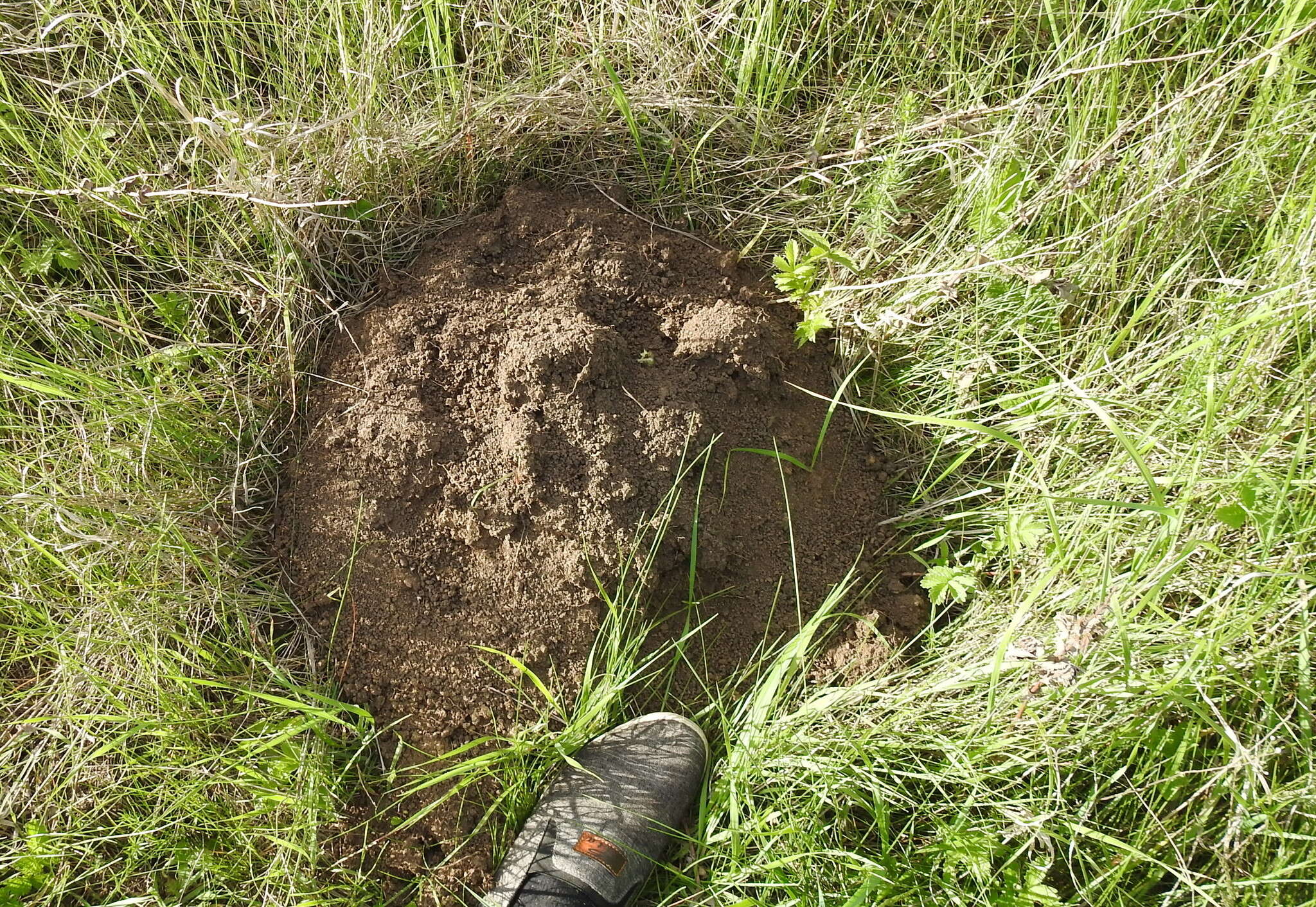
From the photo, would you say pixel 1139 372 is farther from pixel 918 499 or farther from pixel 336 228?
pixel 336 228

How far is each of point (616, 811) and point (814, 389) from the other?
3.53 ft

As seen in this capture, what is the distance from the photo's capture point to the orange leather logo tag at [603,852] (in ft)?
5.65

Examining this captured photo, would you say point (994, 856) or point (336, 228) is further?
point (336, 228)

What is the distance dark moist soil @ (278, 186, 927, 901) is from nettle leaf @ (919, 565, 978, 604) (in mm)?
61

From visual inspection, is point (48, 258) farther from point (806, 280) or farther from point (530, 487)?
point (806, 280)

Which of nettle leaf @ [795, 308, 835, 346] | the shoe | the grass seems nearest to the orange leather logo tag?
the shoe

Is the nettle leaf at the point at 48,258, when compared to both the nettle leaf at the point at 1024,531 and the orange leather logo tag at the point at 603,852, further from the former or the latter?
the nettle leaf at the point at 1024,531

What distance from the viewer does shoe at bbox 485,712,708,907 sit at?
1726 mm

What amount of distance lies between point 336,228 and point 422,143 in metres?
0.30

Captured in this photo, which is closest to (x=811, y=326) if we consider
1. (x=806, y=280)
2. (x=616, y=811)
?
(x=806, y=280)

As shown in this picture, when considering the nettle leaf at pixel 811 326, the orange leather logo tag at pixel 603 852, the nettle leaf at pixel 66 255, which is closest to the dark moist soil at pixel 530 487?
the nettle leaf at pixel 811 326

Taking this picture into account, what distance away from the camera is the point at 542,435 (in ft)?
5.89

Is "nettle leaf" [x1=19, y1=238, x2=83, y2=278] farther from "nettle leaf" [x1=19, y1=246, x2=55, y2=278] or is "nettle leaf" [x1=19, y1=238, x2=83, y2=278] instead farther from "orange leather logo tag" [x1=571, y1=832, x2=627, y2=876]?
"orange leather logo tag" [x1=571, y1=832, x2=627, y2=876]

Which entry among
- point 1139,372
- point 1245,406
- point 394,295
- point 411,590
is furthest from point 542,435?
point 1245,406
